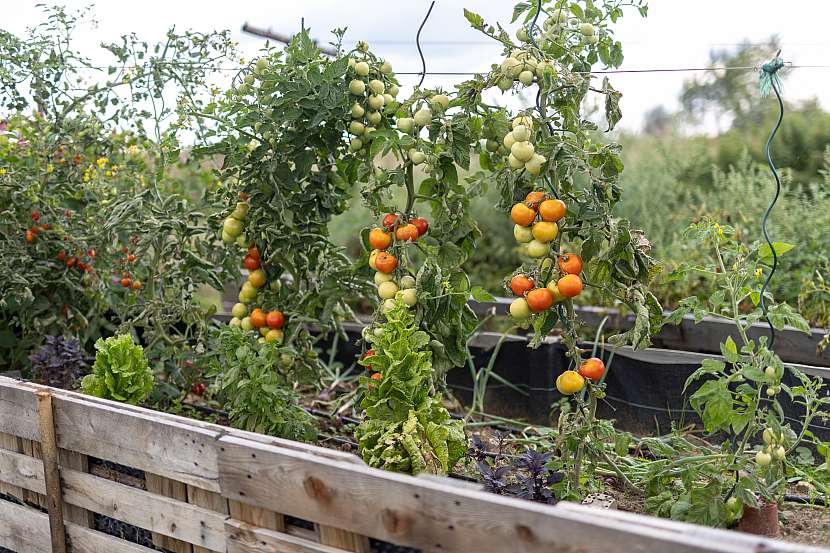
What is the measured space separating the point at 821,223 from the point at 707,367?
2276 mm

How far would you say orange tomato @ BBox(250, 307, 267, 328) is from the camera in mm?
2699

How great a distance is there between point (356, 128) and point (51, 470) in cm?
133

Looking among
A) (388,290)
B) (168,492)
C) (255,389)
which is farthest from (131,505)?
(388,290)

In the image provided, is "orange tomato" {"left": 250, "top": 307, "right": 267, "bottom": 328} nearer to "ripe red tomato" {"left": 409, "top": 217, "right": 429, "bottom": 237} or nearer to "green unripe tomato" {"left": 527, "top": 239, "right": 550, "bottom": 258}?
"ripe red tomato" {"left": 409, "top": 217, "right": 429, "bottom": 237}

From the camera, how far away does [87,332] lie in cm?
331

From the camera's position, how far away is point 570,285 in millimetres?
1940

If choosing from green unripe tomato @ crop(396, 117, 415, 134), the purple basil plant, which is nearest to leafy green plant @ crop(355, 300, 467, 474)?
green unripe tomato @ crop(396, 117, 415, 134)

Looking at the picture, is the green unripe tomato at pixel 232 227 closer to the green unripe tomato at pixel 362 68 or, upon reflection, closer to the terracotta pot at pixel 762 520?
the green unripe tomato at pixel 362 68

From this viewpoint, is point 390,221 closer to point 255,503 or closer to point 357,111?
point 357,111

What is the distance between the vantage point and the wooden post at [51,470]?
2.29 meters

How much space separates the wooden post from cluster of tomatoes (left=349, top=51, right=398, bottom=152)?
1169mm

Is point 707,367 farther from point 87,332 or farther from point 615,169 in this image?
point 87,332

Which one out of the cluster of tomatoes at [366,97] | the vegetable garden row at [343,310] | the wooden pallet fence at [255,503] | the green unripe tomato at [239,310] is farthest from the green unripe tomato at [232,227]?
the wooden pallet fence at [255,503]

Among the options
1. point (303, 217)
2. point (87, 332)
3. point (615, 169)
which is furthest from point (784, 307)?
point (87, 332)
